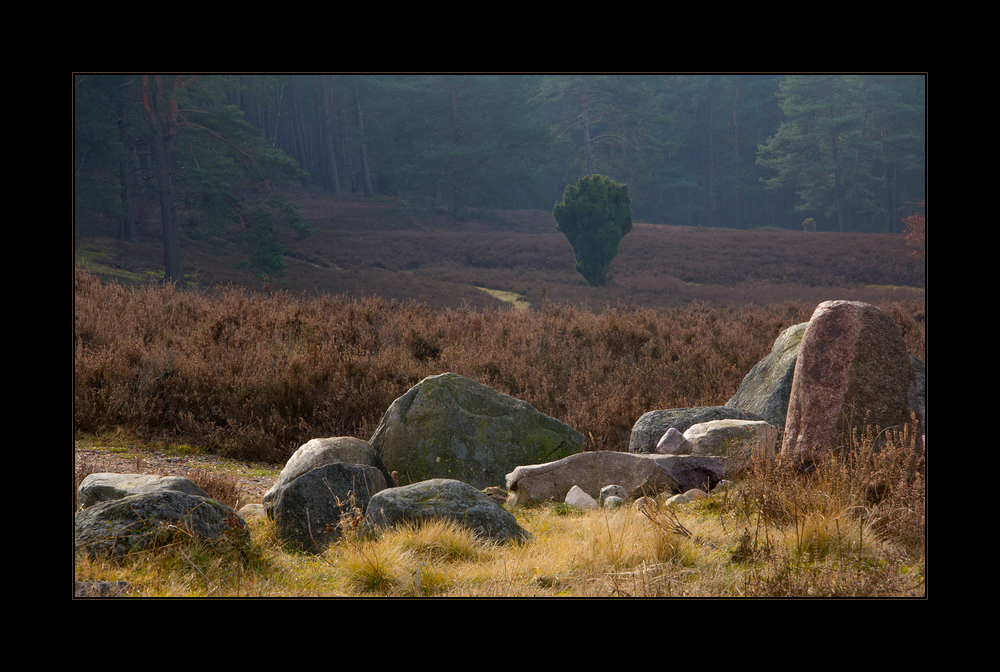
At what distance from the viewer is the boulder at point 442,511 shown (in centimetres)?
386

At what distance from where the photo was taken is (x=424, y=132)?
48.2m

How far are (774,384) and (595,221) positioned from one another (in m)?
25.9

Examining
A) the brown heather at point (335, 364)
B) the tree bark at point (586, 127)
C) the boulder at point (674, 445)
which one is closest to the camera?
the boulder at point (674, 445)

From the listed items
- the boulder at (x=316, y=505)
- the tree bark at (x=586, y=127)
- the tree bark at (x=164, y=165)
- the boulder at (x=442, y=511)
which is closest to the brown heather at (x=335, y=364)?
the boulder at (x=316, y=505)

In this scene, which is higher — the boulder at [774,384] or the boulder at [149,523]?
the boulder at [774,384]

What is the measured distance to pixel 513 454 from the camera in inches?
238

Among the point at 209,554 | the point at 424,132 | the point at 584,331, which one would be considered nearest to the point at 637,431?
the point at 209,554

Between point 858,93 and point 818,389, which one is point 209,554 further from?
point 858,93

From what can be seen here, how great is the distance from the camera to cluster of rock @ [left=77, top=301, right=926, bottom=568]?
3855mm

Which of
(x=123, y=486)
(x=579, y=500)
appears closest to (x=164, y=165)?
(x=123, y=486)

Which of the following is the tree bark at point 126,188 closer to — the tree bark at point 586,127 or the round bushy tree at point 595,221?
the round bushy tree at point 595,221

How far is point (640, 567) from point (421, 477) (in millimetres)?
2924

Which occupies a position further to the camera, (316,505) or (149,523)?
(316,505)

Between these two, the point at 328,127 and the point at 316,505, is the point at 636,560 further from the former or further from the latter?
the point at 328,127
